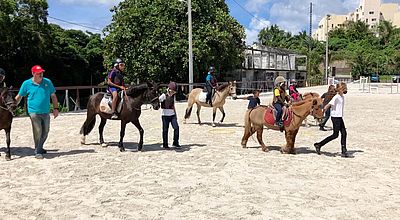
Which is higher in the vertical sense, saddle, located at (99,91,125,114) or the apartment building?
the apartment building

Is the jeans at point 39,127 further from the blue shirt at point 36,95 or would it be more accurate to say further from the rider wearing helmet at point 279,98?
the rider wearing helmet at point 279,98

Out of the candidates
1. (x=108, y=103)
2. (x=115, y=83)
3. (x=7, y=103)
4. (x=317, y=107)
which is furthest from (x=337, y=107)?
(x=7, y=103)

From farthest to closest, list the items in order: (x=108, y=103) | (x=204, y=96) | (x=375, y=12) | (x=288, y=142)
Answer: (x=375, y=12), (x=204, y=96), (x=108, y=103), (x=288, y=142)

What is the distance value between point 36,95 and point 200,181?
4.14 meters

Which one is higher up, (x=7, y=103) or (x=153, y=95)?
(x=153, y=95)

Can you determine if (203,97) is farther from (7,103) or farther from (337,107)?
(7,103)

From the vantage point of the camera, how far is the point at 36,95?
8508 mm

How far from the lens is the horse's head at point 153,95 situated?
29.9ft

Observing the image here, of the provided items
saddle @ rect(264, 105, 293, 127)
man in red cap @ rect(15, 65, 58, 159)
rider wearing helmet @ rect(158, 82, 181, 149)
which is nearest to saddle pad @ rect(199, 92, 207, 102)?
rider wearing helmet @ rect(158, 82, 181, 149)

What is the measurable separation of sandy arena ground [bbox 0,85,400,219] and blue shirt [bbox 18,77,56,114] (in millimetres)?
1112

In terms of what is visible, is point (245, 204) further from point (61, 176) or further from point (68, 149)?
point (68, 149)

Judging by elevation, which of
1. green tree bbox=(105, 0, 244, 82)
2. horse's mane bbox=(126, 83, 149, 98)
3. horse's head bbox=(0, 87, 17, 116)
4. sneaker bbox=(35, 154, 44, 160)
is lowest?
sneaker bbox=(35, 154, 44, 160)

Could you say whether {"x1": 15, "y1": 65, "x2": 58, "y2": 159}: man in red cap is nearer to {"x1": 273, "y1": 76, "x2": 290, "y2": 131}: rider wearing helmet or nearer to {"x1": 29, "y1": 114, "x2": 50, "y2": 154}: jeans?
{"x1": 29, "y1": 114, "x2": 50, "y2": 154}: jeans

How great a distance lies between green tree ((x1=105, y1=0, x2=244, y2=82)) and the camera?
2938 cm
